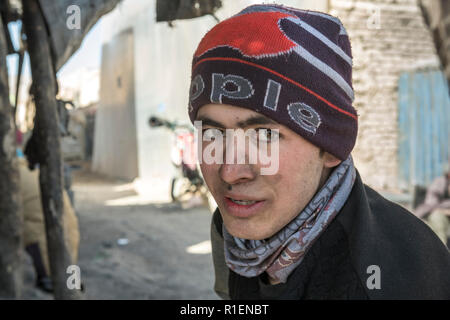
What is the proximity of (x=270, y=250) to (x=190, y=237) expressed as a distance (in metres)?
4.65

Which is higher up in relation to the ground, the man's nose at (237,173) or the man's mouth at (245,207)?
the man's nose at (237,173)

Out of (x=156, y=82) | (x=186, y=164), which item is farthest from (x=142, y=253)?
(x=156, y=82)

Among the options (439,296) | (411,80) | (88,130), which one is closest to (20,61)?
(439,296)

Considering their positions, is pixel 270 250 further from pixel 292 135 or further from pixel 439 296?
A: pixel 439 296

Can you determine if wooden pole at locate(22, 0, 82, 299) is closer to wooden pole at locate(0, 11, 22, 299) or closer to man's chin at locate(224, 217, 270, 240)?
wooden pole at locate(0, 11, 22, 299)

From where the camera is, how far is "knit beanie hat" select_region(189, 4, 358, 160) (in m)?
1.11

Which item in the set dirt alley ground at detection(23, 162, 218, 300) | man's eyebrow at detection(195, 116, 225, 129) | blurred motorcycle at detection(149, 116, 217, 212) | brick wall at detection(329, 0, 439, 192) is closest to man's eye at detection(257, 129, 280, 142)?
man's eyebrow at detection(195, 116, 225, 129)

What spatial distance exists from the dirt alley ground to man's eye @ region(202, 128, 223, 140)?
2.69 meters

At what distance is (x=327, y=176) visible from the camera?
1.25 m

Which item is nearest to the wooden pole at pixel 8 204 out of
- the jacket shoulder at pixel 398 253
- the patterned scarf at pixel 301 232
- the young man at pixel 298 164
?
the young man at pixel 298 164

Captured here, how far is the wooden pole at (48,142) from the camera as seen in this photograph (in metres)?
2.44

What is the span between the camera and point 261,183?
43.3 inches

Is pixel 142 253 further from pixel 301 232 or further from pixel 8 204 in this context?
pixel 301 232

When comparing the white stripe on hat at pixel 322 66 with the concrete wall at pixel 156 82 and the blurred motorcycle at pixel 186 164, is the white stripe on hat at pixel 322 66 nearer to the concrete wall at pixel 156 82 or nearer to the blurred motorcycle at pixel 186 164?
the blurred motorcycle at pixel 186 164
